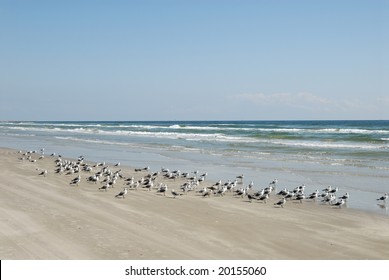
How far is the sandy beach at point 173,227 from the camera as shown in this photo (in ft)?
29.9

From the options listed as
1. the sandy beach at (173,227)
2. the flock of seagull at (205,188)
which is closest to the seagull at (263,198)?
the flock of seagull at (205,188)

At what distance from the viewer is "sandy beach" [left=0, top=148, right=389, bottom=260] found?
29.9ft

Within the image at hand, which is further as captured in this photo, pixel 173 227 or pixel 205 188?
pixel 205 188

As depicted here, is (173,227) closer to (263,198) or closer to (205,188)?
(263,198)

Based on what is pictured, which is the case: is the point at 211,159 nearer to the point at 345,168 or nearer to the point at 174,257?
the point at 345,168

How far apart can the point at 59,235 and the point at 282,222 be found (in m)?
5.52

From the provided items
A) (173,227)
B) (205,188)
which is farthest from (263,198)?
(173,227)

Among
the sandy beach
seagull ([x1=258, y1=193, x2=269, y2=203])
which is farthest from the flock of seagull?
the sandy beach

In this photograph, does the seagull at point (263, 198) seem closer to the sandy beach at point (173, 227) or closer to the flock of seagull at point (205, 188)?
the flock of seagull at point (205, 188)

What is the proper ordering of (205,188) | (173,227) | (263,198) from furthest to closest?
(205,188) < (263,198) < (173,227)

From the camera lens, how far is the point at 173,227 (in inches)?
437

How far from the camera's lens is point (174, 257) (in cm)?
872

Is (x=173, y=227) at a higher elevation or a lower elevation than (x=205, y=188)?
lower

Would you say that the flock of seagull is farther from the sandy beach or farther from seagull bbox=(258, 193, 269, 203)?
the sandy beach
